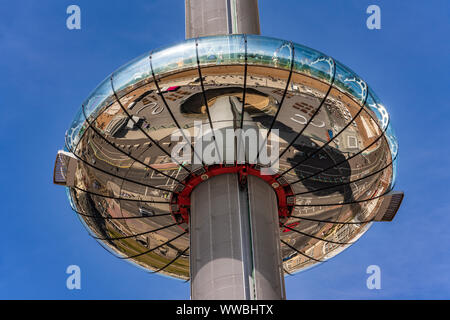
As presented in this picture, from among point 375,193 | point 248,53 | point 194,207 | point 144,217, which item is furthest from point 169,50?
point 375,193

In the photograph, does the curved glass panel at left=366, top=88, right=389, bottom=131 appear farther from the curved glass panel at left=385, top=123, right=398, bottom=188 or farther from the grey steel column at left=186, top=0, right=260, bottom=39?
the grey steel column at left=186, top=0, right=260, bottom=39

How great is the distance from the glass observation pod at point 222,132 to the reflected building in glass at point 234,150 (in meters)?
0.04

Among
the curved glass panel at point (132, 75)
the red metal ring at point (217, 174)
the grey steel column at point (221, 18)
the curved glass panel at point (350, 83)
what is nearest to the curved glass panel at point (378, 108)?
the curved glass panel at point (350, 83)

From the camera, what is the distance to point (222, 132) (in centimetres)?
2500

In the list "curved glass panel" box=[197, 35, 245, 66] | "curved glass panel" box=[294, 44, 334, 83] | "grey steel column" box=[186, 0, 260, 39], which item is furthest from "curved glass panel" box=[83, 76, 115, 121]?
"grey steel column" box=[186, 0, 260, 39]

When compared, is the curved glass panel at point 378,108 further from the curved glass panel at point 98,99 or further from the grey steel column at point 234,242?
the curved glass panel at point 98,99

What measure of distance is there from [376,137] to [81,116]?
9.51 m

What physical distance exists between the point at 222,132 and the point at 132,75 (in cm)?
356

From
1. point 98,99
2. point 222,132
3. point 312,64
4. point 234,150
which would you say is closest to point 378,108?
point 312,64

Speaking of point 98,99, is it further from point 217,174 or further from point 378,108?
point 378,108

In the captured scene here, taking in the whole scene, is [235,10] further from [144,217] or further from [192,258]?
[192,258]

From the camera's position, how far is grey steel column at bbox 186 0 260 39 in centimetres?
2884

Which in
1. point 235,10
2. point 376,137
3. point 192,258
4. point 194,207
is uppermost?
point 235,10

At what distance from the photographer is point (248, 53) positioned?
23.1 metres
